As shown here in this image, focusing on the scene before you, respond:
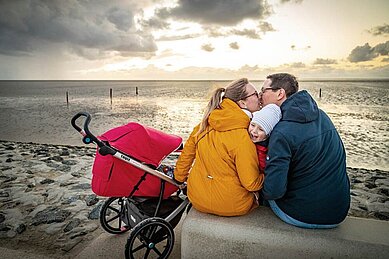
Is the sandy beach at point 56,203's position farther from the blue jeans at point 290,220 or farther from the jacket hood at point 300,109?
the jacket hood at point 300,109

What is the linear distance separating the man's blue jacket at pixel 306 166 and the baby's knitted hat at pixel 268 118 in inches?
2.4

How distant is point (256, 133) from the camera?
102 inches

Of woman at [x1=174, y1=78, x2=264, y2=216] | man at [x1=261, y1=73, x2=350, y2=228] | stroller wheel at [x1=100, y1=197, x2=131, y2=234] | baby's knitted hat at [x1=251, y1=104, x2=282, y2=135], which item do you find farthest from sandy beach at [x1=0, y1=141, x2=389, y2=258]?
baby's knitted hat at [x1=251, y1=104, x2=282, y2=135]

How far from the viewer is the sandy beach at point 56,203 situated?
3912mm

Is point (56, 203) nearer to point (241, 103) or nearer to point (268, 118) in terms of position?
point (241, 103)

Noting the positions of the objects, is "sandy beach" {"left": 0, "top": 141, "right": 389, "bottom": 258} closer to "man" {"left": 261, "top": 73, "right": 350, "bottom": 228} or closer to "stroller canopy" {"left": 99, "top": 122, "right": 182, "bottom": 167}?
"stroller canopy" {"left": 99, "top": 122, "right": 182, "bottom": 167}

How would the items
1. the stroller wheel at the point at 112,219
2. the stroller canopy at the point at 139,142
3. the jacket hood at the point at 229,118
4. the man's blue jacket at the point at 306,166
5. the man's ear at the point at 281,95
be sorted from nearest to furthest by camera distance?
the man's blue jacket at the point at 306,166 < the jacket hood at the point at 229,118 < the man's ear at the point at 281,95 < the stroller canopy at the point at 139,142 < the stroller wheel at the point at 112,219

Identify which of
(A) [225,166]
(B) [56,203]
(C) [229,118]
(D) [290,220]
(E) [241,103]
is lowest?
(B) [56,203]

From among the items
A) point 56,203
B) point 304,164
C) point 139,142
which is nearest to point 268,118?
point 304,164

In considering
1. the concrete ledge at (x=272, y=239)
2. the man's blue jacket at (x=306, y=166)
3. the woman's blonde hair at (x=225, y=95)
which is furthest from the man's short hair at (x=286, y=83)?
the concrete ledge at (x=272, y=239)

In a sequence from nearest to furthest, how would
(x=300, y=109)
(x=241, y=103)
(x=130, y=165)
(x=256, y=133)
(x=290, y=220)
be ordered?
(x=300, y=109) → (x=256, y=133) → (x=290, y=220) → (x=241, y=103) → (x=130, y=165)

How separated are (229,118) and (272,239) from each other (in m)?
1.16

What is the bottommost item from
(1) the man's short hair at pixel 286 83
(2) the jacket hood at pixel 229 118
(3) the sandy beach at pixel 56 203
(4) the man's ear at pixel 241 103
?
(3) the sandy beach at pixel 56 203

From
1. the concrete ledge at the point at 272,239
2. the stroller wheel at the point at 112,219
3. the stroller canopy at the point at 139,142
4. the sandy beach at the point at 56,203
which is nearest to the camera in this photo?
the concrete ledge at the point at 272,239
